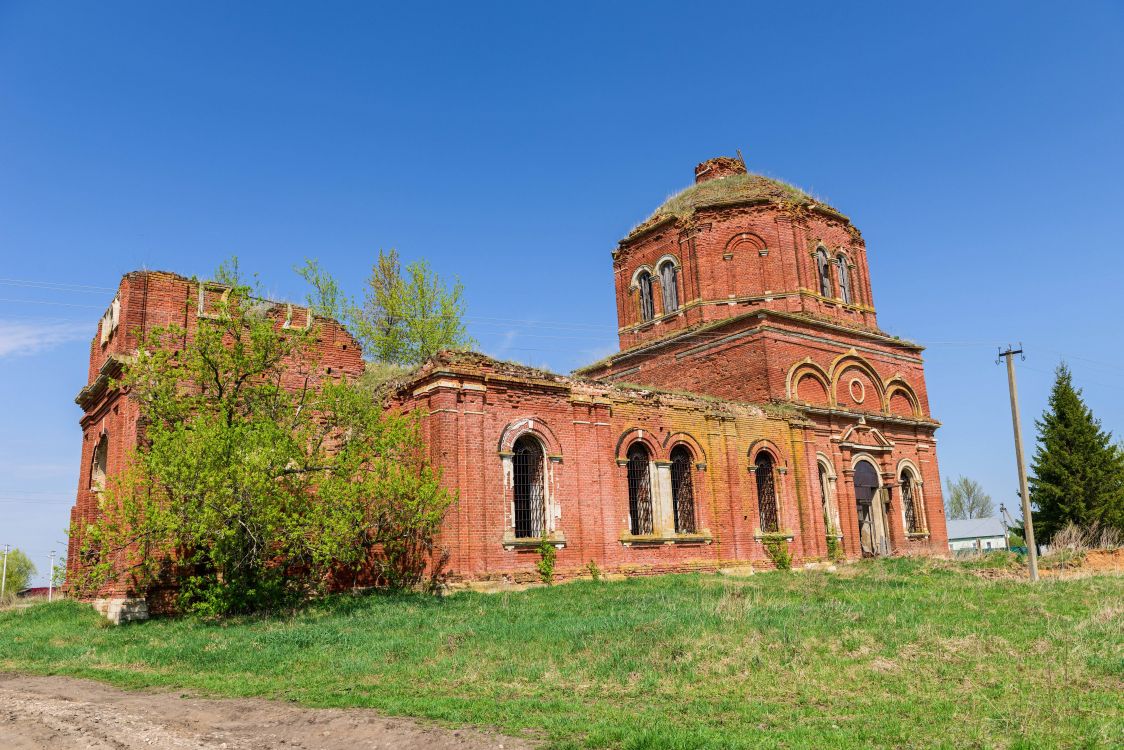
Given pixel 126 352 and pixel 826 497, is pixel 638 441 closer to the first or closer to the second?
pixel 826 497

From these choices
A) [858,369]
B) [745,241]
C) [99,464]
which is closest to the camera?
[99,464]

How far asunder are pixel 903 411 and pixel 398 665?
24.6 m

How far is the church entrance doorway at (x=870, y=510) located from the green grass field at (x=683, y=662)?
1131 cm

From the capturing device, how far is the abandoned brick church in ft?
58.7

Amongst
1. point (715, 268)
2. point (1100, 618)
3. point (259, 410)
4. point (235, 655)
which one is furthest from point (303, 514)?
point (715, 268)

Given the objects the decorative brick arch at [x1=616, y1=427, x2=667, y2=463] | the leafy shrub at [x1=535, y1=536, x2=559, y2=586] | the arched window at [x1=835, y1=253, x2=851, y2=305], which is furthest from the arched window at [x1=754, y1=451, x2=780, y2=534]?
the arched window at [x1=835, y1=253, x2=851, y2=305]

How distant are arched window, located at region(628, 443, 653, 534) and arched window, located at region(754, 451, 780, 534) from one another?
4257 mm

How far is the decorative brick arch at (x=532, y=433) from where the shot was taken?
18156 millimetres

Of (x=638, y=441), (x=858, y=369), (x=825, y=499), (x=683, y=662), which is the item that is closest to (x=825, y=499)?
(x=825, y=499)

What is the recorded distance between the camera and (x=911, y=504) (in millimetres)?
29000

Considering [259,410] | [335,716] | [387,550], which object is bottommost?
[335,716]

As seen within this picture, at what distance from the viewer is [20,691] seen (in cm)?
1001

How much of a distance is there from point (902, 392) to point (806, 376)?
5618 mm

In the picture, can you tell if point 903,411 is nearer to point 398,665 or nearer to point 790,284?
point 790,284
